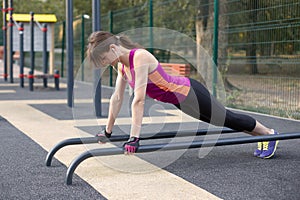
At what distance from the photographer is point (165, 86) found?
4078mm

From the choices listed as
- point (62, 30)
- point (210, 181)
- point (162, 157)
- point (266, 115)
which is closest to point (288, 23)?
point (266, 115)

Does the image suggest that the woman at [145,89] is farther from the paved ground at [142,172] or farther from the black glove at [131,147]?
the paved ground at [142,172]

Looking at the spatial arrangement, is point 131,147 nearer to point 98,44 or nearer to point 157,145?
point 157,145

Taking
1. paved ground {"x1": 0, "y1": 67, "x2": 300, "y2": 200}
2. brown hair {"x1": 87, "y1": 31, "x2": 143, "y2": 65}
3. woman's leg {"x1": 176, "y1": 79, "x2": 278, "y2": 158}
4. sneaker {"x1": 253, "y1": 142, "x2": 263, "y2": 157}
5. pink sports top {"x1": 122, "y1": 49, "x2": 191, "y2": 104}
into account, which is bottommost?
paved ground {"x1": 0, "y1": 67, "x2": 300, "y2": 200}

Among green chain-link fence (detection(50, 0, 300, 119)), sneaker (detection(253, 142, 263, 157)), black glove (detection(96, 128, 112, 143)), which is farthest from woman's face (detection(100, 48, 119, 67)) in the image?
green chain-link fence (detection(50, 0, 300, 119))

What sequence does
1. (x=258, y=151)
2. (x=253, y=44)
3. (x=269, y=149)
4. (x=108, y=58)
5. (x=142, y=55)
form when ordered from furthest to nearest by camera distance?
1. (x=253, y=44)
2. (x=258, y=151)
3. (x=269, y=149)
4. (x=142, y=55)
5. (x=108, y=58)

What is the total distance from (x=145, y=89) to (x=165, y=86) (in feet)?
1.14

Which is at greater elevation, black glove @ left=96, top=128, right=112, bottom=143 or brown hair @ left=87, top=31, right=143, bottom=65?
brown hair @ left=87, top=31, right=143, bottom=65

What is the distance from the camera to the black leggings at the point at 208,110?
4.22 meters

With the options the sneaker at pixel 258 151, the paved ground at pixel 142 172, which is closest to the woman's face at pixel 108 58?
the paved ground at pixel 142 172

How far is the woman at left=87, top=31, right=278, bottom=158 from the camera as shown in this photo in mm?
3734

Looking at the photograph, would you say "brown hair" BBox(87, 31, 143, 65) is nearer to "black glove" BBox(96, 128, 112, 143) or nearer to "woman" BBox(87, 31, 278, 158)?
"woman" BBox(87, 31, 278, 158)

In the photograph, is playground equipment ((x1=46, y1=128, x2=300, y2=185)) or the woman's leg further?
the woman's leg

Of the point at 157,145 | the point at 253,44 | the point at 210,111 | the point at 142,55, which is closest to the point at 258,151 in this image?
the point at 210,111
